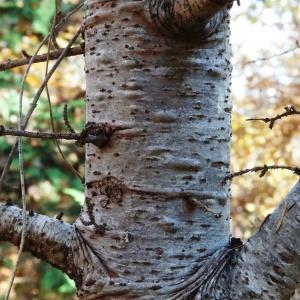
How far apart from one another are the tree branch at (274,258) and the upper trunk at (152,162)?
3.7 inches

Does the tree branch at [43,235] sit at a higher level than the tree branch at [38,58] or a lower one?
lower

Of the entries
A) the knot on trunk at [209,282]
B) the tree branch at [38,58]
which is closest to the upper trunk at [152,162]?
the knot on trunk at [209,282]

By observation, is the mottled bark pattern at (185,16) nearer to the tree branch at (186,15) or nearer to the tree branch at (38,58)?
the tree branch at (186,15)

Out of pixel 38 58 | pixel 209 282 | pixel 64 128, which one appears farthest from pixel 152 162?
pixel 64 128

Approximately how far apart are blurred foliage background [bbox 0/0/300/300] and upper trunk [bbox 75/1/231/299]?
11.7ft

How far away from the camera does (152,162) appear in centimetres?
99

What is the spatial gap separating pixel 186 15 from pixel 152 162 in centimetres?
24

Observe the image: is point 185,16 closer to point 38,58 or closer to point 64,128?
point 38,58

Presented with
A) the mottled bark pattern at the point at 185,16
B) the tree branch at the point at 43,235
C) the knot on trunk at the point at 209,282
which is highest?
the mottled bark pattern at the point at 185,16

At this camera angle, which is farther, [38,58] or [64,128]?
[64,128]

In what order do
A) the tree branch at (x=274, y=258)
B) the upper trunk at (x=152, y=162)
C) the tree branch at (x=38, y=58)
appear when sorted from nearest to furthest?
the tree branch at (x=274, y=258)
the upper trunk at (x=152, y=162)
the tree branch at (x=38, y=58)

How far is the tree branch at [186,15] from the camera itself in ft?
A: 2.96

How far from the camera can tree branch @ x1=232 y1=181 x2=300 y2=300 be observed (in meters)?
0.87

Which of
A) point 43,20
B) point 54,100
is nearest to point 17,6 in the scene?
point 43,20
